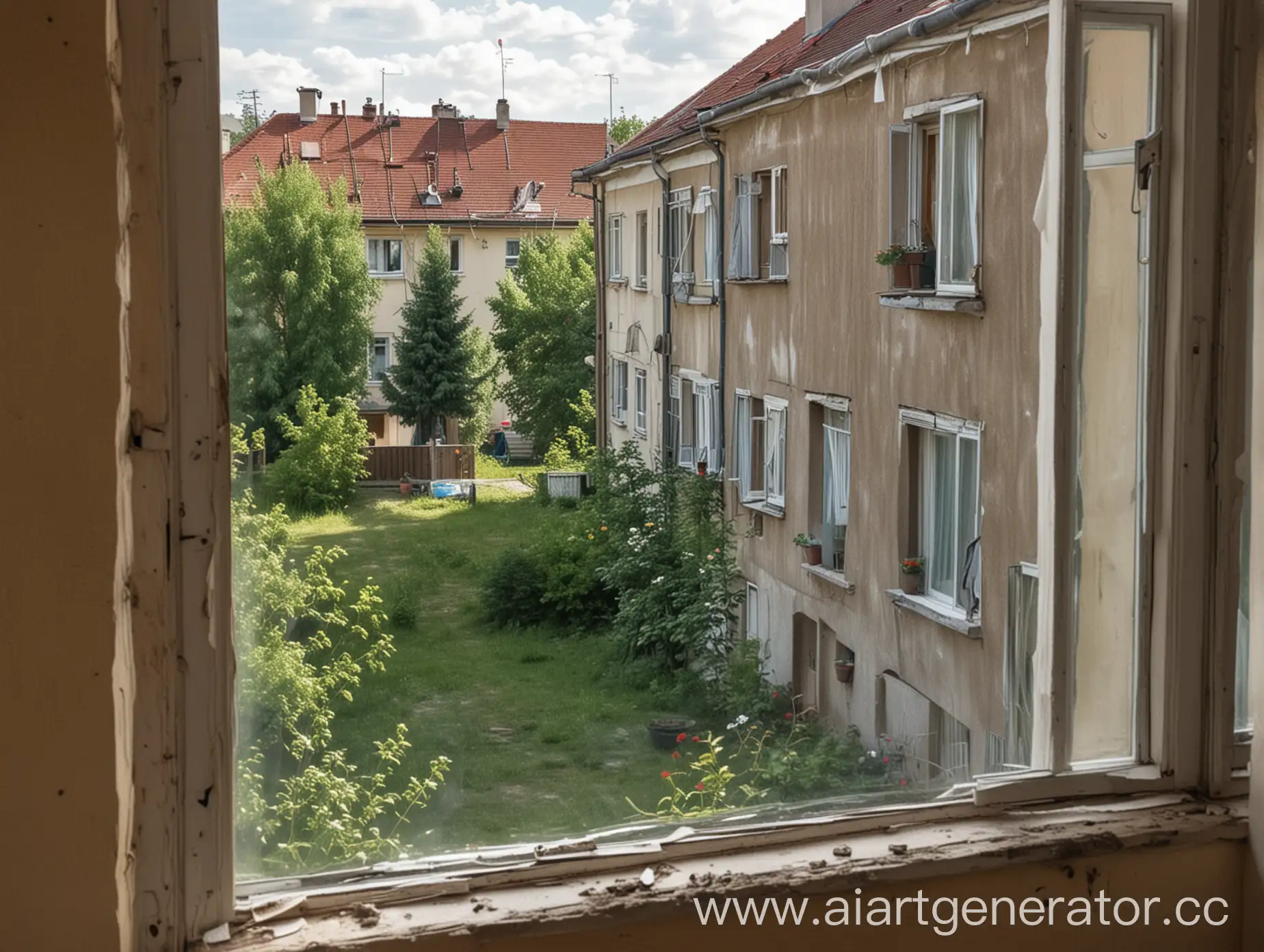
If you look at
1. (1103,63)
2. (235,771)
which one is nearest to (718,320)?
(1103,63)

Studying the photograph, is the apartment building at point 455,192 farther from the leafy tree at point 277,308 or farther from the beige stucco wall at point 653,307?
the leafy tree at point 277,308

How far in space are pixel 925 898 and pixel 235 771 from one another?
1.93ft

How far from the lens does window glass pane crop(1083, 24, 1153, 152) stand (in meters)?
1.26

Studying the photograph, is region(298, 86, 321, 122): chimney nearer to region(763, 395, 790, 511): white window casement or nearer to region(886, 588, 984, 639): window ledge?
region(886, 588, 984, 639): window ledge

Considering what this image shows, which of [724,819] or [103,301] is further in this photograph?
[724,819]

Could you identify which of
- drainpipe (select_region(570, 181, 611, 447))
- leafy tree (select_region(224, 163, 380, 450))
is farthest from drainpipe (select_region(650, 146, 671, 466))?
leafy tree (select_region(224, 163, 380, 450))

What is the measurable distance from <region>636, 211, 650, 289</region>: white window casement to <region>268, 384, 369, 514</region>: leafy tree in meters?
7.90

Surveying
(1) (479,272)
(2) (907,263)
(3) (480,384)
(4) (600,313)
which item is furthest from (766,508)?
(1) (479,272)

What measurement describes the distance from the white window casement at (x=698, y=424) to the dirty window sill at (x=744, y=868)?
6929 millimetres

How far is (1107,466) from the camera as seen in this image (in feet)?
→ 4.28

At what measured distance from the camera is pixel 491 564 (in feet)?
32.5

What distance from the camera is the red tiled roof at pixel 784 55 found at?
5812mm

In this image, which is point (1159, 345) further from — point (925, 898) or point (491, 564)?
point (491, 564)

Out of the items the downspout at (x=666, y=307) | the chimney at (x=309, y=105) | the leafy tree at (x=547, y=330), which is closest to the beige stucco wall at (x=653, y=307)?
the downspout at (x=666, y=307)
